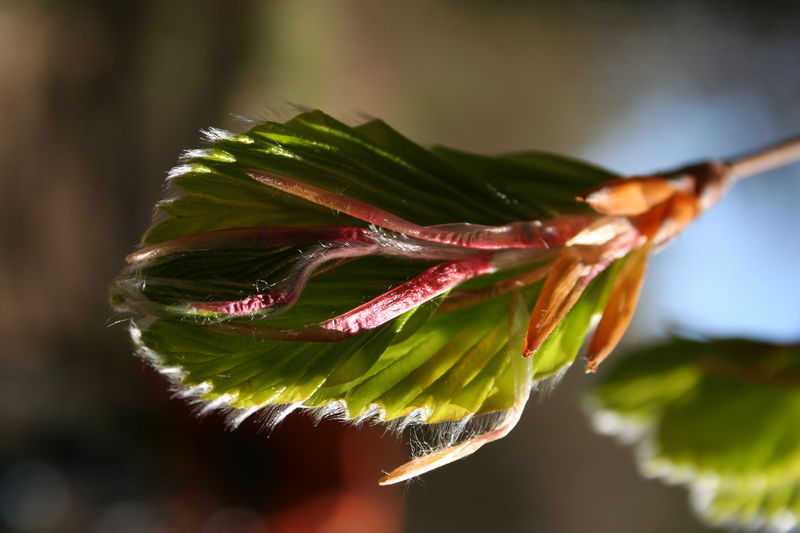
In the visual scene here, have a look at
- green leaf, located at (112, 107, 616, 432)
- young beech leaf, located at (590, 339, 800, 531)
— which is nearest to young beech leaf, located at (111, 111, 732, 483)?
green leaf, located at (112, 107, 616, 432)

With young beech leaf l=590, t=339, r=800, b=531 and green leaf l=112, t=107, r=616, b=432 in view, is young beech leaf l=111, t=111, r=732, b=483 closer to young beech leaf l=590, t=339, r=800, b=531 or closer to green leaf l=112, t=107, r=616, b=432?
green leaf l=112, t=107, r=616, b=432

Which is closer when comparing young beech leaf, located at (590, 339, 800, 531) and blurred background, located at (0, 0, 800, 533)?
young beech leaf, located at (590, 339, 800, 531)

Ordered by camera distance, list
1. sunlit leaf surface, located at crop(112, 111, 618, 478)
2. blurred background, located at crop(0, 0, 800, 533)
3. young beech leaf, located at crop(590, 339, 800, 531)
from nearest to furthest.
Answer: sunlit leaf surface, located at crop(112, 111, 618, 478)
young beech leaf, located at crop(590, 339, 800, 531)
blurred background, located at crop(0, 0, 800, 533)

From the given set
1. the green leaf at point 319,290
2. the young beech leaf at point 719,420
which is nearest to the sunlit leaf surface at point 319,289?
the green leaf at point 319,290

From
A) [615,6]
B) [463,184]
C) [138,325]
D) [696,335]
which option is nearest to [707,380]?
[696,335]

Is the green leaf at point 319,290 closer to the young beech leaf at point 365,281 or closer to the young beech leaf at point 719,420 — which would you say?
the young beech leaf at point 365,281

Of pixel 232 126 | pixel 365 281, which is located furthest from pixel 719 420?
pixel 232 126

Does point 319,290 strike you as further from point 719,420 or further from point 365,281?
point 719,420
